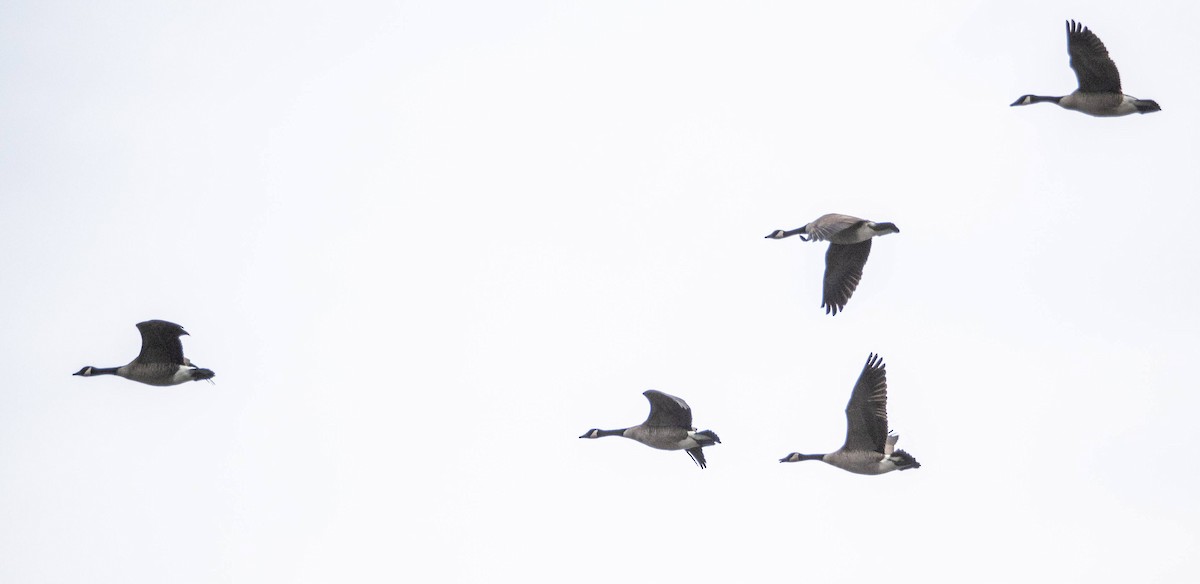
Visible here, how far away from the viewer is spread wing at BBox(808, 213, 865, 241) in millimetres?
27547

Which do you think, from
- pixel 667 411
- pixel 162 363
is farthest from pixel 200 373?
pixel 667 411

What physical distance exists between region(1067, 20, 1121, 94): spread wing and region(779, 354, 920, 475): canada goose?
16.3 feet

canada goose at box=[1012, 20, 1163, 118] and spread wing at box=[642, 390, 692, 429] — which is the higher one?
canada goose at box=[1012, 20, 1163, 118]

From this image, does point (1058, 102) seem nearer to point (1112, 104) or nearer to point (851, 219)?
point (1112, 104)

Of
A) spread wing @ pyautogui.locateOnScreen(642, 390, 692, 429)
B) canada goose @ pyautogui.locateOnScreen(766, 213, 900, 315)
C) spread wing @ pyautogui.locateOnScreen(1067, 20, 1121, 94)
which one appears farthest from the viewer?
canada goose @ pyautogui.locateOnScreen(766, 213, 900, 315)

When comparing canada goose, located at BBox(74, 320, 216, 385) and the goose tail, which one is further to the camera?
the goose tail

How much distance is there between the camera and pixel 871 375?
91.9ft

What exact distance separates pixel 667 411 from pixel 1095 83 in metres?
7.94

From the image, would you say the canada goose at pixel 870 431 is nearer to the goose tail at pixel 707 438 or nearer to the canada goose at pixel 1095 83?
the goose tail at pixel 707 438

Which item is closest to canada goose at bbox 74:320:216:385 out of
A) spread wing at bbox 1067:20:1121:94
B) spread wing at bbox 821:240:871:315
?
spread wing at bbox 821:240:871:315

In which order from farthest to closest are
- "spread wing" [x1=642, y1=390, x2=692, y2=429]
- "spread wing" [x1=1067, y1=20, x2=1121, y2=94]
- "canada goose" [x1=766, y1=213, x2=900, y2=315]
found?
"canada goose" [x1=766, y1=213, x2=900, y2=315]
"spread wing" [x1=642, y1=390, x2=692, y2=429]
"spread wing" [x1=1067, y1=20, x2=1121, y2=94]

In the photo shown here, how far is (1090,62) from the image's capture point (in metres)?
27.4

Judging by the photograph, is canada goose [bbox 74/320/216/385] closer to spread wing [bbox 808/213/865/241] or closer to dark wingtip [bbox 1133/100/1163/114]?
spread wing [bbox 808/213/865/241]

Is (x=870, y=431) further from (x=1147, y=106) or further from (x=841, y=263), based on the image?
(x=1147, y=106)
